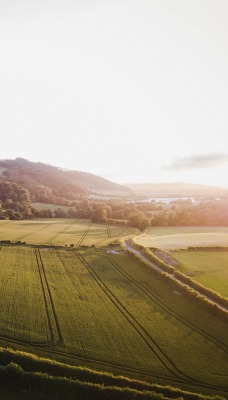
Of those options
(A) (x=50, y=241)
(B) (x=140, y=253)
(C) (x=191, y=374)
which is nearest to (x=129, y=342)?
(C) (x=191, y=374)

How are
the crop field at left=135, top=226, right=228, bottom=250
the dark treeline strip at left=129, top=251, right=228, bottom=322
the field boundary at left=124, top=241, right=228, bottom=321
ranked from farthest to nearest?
the crop field at left=135, top=226, right=228, bottom=250, the field boundary at left=124, top=241, right=228, bottom=321, the dark treeline strip at left=129, top=251, right=228, bottom=322

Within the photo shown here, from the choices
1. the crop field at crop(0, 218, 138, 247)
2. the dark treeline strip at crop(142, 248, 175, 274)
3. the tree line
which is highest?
the tree line

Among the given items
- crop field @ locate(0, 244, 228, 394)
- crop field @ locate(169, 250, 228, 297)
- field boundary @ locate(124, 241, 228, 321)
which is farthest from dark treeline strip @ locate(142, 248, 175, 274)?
crop field @ locate(0, 244, 228, 394)

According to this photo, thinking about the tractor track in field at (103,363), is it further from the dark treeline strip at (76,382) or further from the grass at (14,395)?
the grass at (14,395)

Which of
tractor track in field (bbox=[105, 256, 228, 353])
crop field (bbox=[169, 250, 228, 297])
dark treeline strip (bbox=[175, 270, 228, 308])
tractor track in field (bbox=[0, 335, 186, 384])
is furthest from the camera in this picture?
crop field (bbox=[169, 250, 228, 297])

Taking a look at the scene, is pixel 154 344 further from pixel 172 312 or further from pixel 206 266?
pixel 206 266

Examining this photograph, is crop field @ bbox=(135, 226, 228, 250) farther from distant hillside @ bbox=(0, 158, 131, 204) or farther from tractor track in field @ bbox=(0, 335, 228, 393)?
distant hillside @ bbox=(0, 158, 131, 204)

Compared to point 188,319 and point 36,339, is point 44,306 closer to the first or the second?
point 36,339
